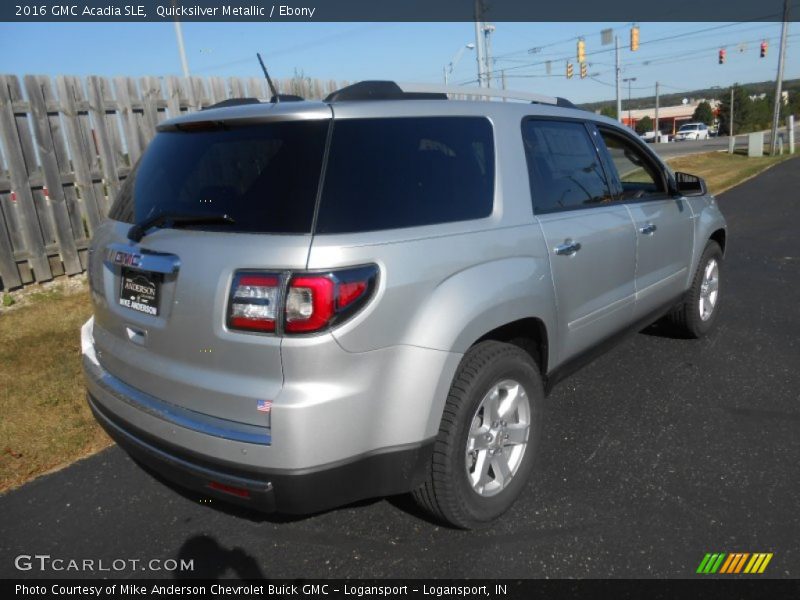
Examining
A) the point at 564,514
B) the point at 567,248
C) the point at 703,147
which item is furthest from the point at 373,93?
the point at 703,147

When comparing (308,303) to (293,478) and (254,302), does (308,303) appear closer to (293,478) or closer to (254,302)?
(254,302)

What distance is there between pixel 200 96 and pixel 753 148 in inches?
1142

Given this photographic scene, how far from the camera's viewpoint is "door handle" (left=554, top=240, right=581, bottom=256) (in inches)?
116

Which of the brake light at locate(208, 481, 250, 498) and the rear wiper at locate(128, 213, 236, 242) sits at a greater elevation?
the rear wiper at locate(128, 213, 236, 242)

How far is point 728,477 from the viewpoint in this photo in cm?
297

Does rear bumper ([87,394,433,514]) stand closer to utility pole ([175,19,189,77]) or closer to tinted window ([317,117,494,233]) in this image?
tinted window ([317,117,494,233])

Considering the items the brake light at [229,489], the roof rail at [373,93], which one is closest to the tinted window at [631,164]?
the roof rail at [373,93]

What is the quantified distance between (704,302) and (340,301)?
3.93 m

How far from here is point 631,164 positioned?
4543mm

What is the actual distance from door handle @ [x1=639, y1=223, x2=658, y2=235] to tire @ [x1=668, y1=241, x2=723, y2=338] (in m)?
0.98

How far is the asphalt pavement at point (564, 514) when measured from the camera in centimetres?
249

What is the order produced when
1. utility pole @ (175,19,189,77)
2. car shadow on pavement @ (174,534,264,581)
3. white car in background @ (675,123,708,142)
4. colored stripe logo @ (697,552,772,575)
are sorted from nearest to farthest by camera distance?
1. colored stripe logo @ (697,552,772,575)
2. car shadow on pavement @ (174,534,264,581)
3. utility pole @ (175,19,189,77)
4. white car in background @ (675,123,708,142)

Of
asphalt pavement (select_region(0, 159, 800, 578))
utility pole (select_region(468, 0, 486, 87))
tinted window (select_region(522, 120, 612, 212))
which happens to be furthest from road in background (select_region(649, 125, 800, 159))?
asphalt pavement (select_region(0, 159, 800, 578))

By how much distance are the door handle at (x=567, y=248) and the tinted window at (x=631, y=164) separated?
3.11 ft
